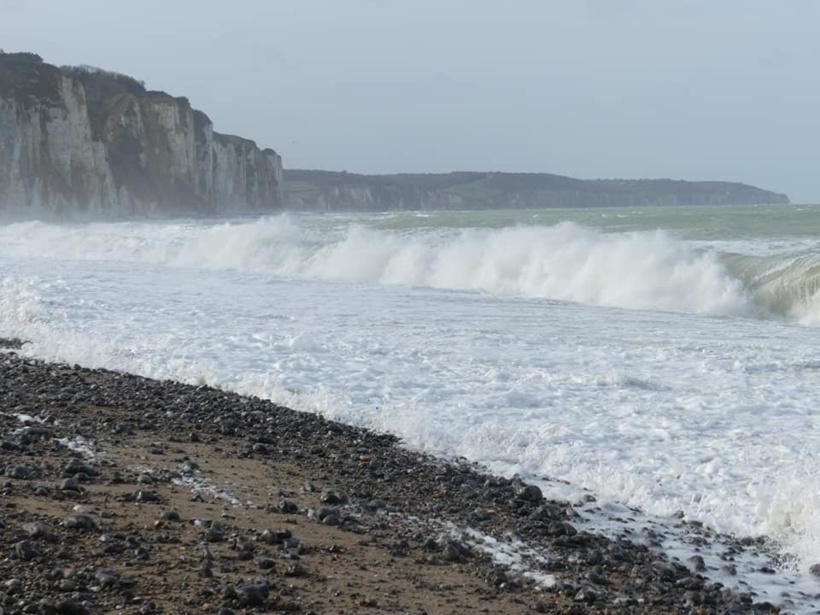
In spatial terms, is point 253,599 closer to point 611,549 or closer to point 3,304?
point 611,549

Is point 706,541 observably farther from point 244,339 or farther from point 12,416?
point 244,339

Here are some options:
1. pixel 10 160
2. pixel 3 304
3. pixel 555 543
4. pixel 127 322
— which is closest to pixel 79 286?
pixel 3 304

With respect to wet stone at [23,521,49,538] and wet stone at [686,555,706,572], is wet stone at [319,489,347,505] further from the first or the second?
wet stone at [686,555,706,572]

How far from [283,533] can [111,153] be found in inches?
3343

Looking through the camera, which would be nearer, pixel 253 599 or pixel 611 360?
pixel 253 599

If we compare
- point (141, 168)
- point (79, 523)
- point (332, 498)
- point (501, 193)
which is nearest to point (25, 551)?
point (79, 523)

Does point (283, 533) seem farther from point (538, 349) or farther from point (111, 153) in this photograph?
point (111, 153)

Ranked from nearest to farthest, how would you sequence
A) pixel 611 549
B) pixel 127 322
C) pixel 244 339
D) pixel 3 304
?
pixel 611 549 < pixel 244 339 < pixel 127 322 < pixel 3 304

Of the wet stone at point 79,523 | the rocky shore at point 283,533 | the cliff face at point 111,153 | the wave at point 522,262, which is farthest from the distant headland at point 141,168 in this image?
the wet stone at point 79,523

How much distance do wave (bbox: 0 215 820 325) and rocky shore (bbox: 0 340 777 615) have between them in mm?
14779

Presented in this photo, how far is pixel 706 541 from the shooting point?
20.6ft

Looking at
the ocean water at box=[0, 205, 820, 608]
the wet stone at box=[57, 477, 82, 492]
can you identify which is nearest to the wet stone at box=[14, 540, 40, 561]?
the wet stone at box=[57, 477, 82, 492]

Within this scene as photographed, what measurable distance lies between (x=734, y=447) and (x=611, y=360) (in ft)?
13.9

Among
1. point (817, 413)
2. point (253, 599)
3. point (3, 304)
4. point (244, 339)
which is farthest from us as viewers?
point (3, 304)
